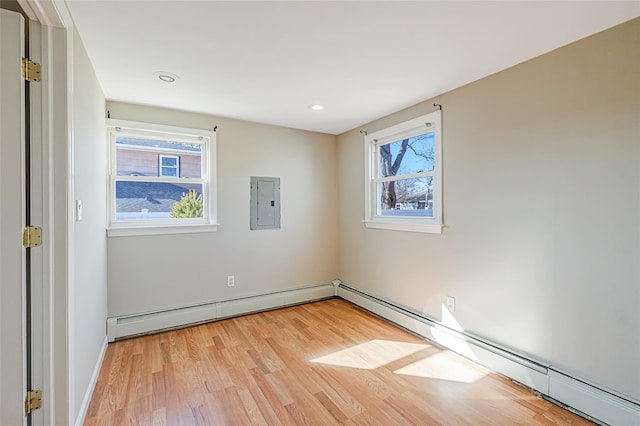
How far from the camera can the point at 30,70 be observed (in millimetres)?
1454

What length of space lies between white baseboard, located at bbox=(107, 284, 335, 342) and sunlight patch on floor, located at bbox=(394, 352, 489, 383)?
1.82 metres

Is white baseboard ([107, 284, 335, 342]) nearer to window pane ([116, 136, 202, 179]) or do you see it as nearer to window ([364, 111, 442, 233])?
window ([364, 111, 442, 233])

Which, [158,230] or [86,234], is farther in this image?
[158,230]

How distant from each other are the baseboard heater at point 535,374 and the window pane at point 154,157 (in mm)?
2788

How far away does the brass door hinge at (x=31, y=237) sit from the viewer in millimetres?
1429

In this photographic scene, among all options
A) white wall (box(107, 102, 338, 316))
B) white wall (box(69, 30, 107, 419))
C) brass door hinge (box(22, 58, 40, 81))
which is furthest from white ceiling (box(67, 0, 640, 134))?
white wall (box(107, 102, 338, 316))

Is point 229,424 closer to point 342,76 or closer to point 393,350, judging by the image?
point 393,350

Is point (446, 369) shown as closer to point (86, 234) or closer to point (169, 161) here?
point (86, 234)

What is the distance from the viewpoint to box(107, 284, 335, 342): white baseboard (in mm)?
2902

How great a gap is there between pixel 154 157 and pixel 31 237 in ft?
6.08

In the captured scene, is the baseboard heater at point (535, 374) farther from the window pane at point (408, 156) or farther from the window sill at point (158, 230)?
the window sill at point (158, 230)

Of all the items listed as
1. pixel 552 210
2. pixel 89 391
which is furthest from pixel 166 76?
pixel 552 210

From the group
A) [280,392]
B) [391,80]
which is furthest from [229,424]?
[391,80]

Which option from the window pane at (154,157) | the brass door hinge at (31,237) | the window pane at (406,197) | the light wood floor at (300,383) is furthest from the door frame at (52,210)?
the window pane at (406,197)
